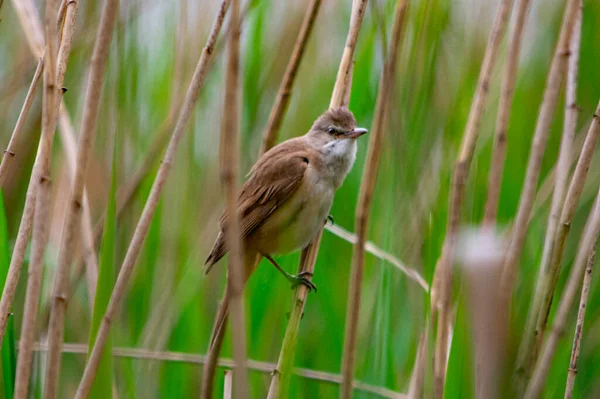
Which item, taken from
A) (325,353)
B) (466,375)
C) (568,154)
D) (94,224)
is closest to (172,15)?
(94,224)

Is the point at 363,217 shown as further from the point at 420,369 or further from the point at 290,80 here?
the point at 290,80

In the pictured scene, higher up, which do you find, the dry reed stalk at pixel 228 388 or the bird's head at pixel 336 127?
the bird's head at pixel 336 127

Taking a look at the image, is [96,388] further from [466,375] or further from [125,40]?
[125,40]

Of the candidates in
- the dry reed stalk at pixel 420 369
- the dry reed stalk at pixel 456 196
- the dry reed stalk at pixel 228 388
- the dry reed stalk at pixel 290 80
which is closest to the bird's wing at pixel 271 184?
the dry reed stalk at pixel 290 80

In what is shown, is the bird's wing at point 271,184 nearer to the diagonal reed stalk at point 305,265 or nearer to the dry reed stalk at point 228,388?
the diagonal reed stalk at point 305,265

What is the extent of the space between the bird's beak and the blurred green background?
0.07 metres

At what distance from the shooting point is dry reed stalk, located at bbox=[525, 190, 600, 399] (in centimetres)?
179

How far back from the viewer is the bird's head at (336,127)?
9.10ft

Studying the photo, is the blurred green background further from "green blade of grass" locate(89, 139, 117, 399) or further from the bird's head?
"green blade of grass" locate(89, 139, 117, 399)

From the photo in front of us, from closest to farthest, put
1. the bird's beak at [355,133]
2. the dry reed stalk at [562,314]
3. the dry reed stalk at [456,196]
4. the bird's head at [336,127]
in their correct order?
1. the dry reed stalk at [562,314]
2. the dry reed stalk at [456,196]
3. the bird's head at [336,127]
4. the bird's beak at [355,133]

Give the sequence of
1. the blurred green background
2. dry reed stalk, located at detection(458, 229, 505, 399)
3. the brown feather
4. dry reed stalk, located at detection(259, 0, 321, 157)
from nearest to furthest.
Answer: dry reed stalk, located at detection(458, 229, 505, 399), dry reed stalk, located at detection(259, 0, 321, 157), the blurred green background, the brown feather

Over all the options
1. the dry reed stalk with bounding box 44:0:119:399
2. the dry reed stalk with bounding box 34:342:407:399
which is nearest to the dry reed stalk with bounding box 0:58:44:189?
the dry reed stalk with bounding box 44:0:119:399

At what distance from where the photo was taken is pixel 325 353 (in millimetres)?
2701

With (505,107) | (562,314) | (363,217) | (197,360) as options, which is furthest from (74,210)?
(562,314)
